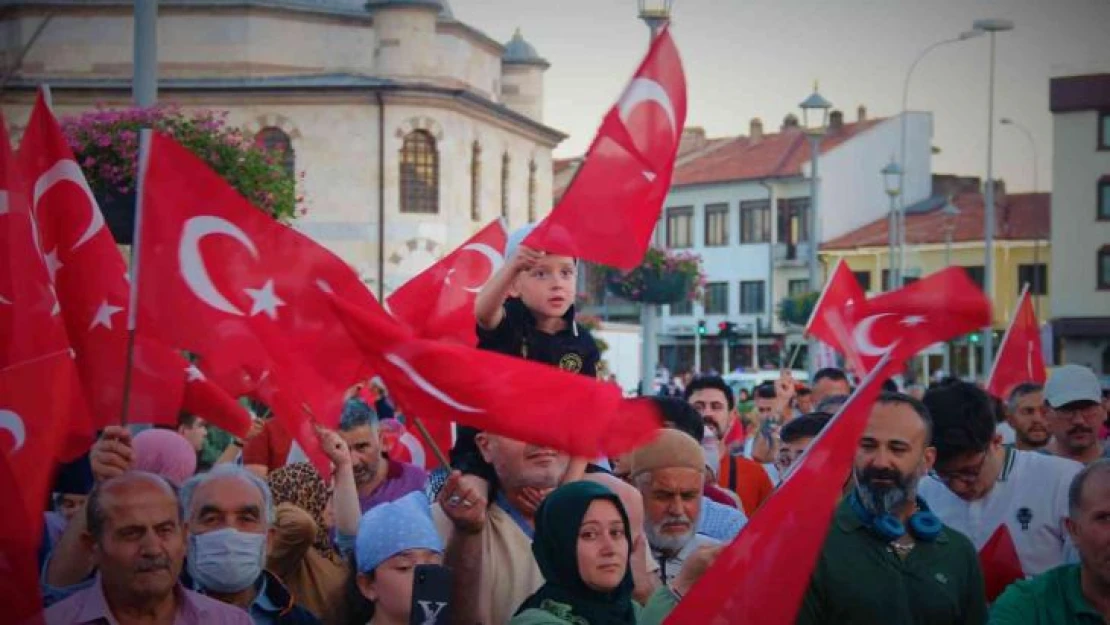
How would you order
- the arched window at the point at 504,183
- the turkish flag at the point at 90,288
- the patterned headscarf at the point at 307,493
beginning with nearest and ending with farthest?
the patterned headscarf at the point at 307,493, the turkish flag at the point at 90,288, the arched window at the point at 504,183

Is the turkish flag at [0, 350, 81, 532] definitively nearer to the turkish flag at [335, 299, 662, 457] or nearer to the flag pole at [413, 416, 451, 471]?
the turkish flag at [335, 299, 662, 457]

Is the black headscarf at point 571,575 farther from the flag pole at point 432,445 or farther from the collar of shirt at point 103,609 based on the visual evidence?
the collar of shirt at point 103,609

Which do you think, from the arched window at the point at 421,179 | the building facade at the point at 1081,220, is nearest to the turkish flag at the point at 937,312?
the arched window at the point at 421,179

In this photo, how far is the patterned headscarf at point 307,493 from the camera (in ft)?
27.7

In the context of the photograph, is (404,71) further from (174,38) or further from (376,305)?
(376,305)

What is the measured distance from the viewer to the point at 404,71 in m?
59.8

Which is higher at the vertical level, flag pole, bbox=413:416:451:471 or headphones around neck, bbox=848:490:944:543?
flag pole, bbox=413:416:451:471

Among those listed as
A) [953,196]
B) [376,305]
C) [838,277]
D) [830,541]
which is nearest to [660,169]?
[376,305]

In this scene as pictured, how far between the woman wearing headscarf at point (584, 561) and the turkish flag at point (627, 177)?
1.33m

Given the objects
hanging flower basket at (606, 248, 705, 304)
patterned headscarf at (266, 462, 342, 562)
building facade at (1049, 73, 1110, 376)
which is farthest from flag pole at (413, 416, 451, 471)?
building facade at (1049, 73, 1110, 376)

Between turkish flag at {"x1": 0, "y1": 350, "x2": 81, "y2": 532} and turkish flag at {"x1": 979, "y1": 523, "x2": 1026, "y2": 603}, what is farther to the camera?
turkish flag at {"x1": 979, "y1": 523, "x2": 1026, "y2": 603}

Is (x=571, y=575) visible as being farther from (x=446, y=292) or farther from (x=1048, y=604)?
(x=446, y=292)

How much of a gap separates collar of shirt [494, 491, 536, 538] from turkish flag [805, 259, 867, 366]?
681 cm

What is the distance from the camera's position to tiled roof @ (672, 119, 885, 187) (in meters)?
90.0
